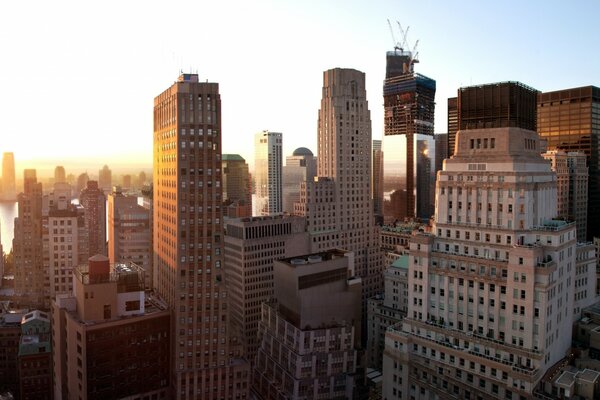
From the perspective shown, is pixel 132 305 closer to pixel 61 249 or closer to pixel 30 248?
pixel 61 249

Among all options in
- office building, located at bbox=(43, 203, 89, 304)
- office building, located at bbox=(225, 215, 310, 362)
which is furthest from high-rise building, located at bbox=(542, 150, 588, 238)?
office building, located at bbox=(43, 203, 89, 304)

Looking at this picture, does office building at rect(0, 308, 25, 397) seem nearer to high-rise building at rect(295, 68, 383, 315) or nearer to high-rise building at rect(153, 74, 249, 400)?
high-rise building at rect(153, 74, 249, 400)

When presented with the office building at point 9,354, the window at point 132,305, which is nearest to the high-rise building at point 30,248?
the office building at point 9,354

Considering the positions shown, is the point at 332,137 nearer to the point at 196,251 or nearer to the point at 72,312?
the point at 196,251

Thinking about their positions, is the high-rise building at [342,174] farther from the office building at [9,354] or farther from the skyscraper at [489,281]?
the office building at [9,354]

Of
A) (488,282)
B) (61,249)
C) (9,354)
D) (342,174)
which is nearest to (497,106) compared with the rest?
(488,282)

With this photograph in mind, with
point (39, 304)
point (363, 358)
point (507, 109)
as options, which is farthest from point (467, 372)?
point (39, 304)
